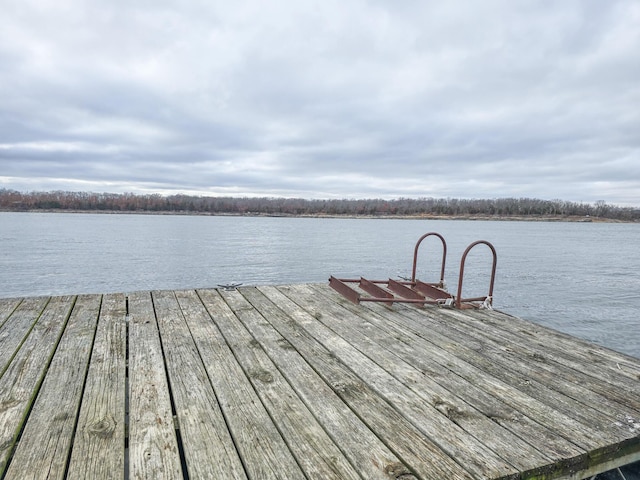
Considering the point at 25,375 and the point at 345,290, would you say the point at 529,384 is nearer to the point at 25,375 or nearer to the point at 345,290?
the point at 345,290

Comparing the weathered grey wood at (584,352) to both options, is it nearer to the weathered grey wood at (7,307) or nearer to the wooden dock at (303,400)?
the wooden dock at (303,400)

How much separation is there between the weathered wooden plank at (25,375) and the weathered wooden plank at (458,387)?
2317 mm

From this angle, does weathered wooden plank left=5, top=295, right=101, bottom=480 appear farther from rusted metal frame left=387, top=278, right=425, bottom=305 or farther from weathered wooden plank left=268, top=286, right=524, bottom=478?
rusted metal frame left=387, top=278, right=425, bottom=305

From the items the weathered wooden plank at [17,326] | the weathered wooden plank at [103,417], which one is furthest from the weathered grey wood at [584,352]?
the weathered wooden plank at [17,326]

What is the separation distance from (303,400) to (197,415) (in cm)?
61

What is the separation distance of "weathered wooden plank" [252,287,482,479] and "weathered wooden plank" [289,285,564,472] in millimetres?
118

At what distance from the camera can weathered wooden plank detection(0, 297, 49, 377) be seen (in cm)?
290

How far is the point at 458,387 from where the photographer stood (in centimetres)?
256

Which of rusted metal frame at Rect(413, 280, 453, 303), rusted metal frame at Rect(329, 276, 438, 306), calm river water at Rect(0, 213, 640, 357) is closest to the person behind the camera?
rusted metal frame at Rect(329, 276, 438, 306)

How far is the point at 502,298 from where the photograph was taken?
13.8 m

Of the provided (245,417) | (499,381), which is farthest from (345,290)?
(245,417)

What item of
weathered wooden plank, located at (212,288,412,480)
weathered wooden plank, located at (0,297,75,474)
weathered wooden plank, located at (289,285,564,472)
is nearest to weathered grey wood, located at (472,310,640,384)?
weathered wooden plank, located at (289,285,564,472)

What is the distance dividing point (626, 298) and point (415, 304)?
1352 cm

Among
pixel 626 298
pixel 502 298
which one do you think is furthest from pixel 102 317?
pixel 626 298
